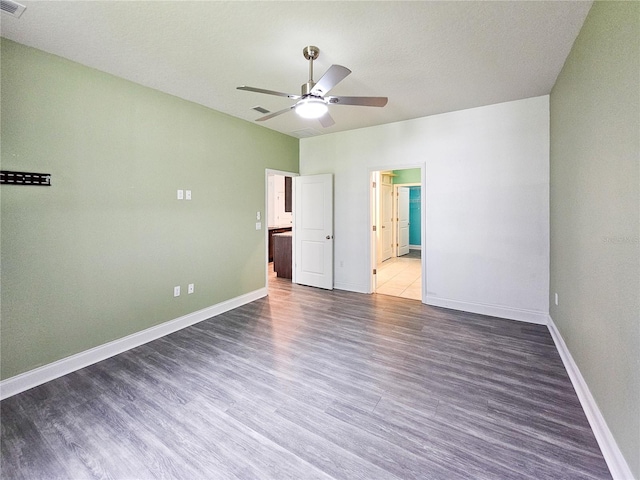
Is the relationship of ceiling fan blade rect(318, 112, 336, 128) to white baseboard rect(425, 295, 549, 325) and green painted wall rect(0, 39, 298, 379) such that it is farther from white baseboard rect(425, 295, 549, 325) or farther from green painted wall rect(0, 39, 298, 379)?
white baseboard rect(425, 295, 549, 325)

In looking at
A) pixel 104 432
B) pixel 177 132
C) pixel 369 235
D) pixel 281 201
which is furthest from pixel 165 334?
pixel 281 201

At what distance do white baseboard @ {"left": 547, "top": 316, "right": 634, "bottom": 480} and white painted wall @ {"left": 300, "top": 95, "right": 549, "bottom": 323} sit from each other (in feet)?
4.00

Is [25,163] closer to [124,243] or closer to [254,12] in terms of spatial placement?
[124,243]

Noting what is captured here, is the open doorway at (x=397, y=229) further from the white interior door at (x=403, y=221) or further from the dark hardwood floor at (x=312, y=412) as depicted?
the dark hardwood floor at (x=312, y=412)

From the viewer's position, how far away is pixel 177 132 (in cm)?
340

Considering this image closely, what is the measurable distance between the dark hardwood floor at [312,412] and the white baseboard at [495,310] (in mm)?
394

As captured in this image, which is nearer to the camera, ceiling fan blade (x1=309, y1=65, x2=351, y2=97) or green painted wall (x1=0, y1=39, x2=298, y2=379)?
ceiling fan blade (x1=309, y1=65, x2=351, y2=97)

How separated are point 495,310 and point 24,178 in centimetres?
516

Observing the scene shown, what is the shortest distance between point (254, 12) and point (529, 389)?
3.44m

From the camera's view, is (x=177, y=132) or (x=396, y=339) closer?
(x=396, y=339)

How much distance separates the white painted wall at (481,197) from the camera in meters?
3.49

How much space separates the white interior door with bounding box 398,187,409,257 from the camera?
867cm

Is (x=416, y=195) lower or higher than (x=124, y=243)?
higher

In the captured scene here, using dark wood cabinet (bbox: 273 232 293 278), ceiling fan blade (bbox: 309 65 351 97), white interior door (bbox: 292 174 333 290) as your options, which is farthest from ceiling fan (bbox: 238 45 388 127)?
dark wood cabinet (bbox: 273 232 293 278)
